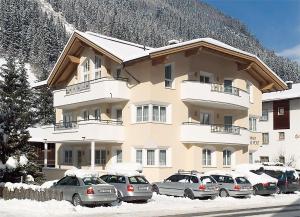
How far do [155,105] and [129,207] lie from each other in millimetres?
14014

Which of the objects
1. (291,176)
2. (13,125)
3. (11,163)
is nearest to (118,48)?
(13,125)

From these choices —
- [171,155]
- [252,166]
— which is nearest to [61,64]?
[171,155]

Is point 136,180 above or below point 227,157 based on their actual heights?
below

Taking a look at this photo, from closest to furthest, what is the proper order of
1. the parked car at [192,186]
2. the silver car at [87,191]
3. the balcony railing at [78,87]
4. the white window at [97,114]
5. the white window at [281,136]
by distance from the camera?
the silver car at [87,191], the parked car at [192,186], the balcony railing at [78,87], the white window at [97,114], the white window at [281,136]

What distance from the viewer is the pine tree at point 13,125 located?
31.0 meters

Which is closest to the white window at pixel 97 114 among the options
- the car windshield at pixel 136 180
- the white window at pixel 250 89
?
the white window at pixel 250 89

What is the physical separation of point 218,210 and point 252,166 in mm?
17249

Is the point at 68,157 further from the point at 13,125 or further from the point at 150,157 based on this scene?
the point at 13,125

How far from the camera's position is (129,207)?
2411 cm

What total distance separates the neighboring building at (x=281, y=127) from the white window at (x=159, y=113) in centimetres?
2754

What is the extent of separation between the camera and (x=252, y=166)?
4044 cm

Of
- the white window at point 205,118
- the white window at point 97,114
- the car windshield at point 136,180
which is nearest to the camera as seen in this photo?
the car windshield at point 136,180

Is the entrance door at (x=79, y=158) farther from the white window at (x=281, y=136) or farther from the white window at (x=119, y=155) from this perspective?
the white window at (x=281, y=136)

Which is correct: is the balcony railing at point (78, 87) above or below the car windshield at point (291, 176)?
above
